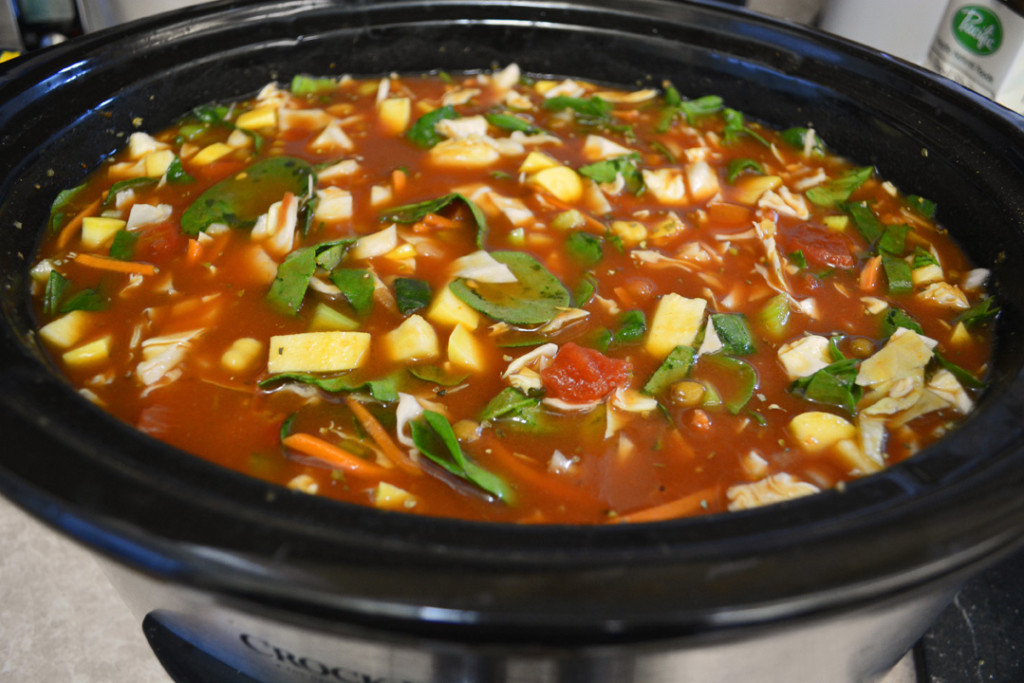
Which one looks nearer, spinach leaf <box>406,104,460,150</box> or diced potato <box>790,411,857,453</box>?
diced potato <box>790,411,857,453</box>

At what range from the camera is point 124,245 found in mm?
2389

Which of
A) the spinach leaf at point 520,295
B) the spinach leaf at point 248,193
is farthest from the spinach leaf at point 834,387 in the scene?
the spinach leaf at point 248,193

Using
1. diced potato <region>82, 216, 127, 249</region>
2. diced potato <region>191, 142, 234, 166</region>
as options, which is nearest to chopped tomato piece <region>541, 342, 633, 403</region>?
diced potato <region>82, 216, 127, 249</region>

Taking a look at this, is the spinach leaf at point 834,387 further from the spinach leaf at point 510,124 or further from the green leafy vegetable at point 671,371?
the spinach leaf at point 510,124

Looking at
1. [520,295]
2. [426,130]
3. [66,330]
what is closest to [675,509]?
[520,295]

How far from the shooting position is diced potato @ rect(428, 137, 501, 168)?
9.36 ft

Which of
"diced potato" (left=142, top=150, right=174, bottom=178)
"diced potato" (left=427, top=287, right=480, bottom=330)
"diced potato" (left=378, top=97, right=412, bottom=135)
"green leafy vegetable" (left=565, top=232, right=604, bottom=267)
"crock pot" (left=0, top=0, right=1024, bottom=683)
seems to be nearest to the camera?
"crock pot" (left=0, top=0, right=1024, bottom=683)

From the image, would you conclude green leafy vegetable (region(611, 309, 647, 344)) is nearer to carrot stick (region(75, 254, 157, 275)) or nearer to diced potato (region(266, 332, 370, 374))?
diced potato (region(266, 332, 370, 374))

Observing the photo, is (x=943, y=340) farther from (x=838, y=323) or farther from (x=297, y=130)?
(x=297, y=130)

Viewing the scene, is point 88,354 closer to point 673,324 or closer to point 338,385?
point 338,385

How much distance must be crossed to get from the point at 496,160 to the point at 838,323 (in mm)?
1302

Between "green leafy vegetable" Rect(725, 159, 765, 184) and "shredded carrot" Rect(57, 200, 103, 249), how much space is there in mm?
2129

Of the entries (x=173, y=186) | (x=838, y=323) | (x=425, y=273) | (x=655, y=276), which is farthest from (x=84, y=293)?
(x=838, y=323)

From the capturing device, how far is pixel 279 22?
311 cm
